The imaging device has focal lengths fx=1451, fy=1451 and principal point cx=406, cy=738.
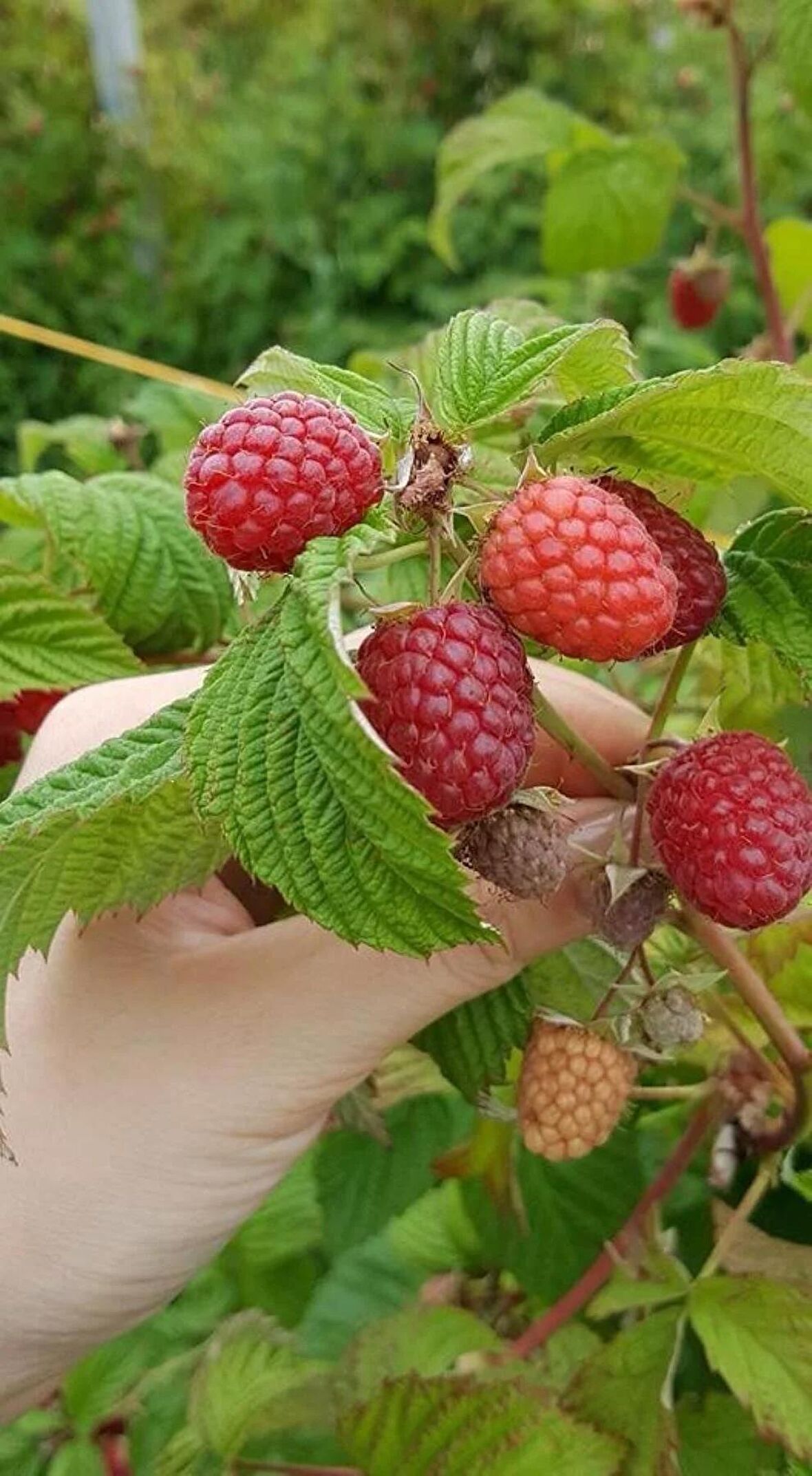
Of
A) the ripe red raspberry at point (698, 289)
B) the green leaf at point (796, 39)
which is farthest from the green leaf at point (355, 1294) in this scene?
the ripe red raspberry at point (698, 289)

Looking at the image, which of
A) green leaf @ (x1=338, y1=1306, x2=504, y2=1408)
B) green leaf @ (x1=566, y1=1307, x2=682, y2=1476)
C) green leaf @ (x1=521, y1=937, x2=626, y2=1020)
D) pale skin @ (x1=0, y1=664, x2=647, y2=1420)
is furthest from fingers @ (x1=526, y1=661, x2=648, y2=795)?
green leaf @ (x1=338, y1=1306, x2=504, y2=1408)

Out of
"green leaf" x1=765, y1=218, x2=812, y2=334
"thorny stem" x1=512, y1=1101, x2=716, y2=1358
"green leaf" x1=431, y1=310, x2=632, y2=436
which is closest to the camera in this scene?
"green leaf" x1=431, y1=310, x2=632, y2=436

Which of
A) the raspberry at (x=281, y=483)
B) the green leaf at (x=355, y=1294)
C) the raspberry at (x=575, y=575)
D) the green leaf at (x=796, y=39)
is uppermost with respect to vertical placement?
the green leaf at (x=796, y=39)

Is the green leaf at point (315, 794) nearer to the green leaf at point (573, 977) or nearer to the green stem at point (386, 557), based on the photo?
the green stem at point (386, 557)

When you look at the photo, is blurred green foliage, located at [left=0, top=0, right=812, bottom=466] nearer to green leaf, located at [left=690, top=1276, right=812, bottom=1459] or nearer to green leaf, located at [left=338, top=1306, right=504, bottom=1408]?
green leaf, located at [left=338, top=1306, right=504, bottom=1408]

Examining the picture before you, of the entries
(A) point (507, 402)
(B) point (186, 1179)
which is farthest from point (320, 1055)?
(A) point (507, 402)

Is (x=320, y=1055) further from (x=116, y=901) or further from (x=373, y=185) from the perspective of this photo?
(x=373, y=185)
